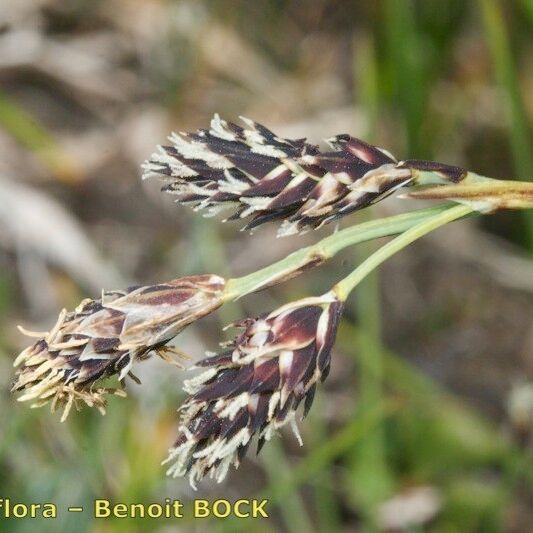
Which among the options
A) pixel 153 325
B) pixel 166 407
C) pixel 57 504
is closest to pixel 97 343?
pixel 153 325

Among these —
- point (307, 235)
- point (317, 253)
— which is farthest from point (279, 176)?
point (307, 235)

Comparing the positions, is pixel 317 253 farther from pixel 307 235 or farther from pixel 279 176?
pixel 307 235

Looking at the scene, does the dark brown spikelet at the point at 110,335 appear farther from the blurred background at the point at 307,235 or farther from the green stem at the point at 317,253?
the blurred background at the point at 307,235

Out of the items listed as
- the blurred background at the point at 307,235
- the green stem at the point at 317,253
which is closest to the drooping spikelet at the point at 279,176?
the green stem at the point at 317,253

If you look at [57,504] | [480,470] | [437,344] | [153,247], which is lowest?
[480,470]

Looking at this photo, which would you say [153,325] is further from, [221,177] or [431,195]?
[431,195]

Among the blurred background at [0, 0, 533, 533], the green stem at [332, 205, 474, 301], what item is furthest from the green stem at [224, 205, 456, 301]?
the blurred background at [0, 0, 533, 533]

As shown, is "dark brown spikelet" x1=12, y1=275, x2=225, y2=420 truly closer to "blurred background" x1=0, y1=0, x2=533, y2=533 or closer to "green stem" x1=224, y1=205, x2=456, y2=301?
"green stem" x1=224, y1=205, x2=456, y2=301
